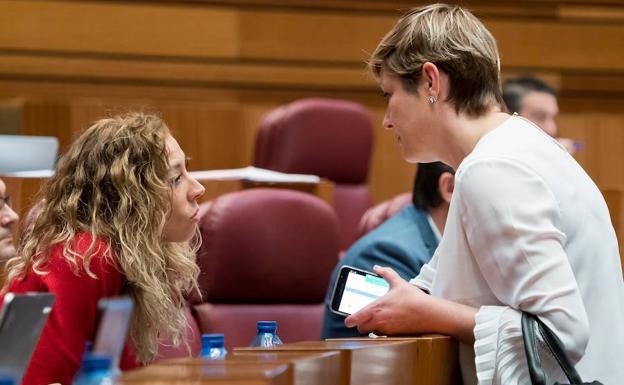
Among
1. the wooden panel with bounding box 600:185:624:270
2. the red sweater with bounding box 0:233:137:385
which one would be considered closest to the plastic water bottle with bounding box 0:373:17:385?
the red sweater with bounding box 0:233:137:385

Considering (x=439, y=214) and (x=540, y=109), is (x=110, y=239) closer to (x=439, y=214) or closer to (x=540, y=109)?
(x=439, y=214)

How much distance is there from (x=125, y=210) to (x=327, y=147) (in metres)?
1.42

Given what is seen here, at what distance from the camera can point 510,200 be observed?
41.7 inches

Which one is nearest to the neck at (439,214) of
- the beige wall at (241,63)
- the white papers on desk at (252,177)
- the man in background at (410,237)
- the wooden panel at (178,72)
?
the man in background at (410,237)

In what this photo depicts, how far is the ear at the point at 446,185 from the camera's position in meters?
1.80

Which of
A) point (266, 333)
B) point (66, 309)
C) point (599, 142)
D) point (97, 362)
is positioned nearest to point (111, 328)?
point (97, 362)

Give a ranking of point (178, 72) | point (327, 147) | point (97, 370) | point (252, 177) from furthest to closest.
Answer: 1. point (178, 72)
2. point (327, 147)
3. point (252, 177)
4. point (97, 370)

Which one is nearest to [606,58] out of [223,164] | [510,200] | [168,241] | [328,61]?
[328,61]

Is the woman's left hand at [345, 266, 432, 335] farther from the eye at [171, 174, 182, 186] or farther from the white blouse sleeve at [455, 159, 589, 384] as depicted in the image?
the eye at [171, 174, 182, 186]

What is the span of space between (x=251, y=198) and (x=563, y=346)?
998mm

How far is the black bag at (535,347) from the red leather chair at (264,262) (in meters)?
0.92

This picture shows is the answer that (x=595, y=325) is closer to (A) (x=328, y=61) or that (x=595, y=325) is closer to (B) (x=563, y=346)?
(B) (x=563, y=346)

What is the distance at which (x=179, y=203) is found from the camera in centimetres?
142

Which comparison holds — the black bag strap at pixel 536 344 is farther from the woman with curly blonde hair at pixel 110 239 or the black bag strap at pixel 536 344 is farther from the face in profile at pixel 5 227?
the face in profile at pixel 5 227
